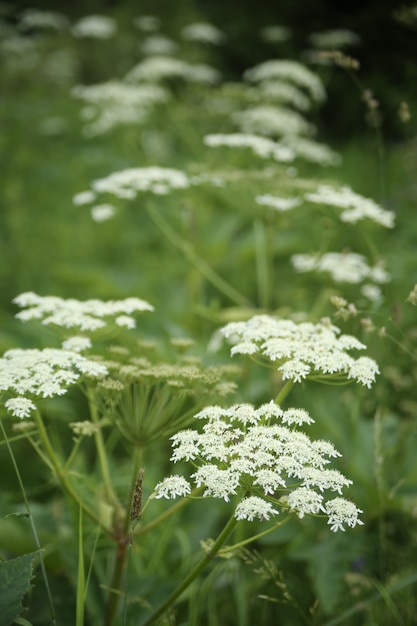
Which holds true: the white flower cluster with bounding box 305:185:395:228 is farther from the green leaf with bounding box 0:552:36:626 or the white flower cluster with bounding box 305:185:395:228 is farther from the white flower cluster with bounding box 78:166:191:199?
the green leaf with bounding box 0:552:36:626

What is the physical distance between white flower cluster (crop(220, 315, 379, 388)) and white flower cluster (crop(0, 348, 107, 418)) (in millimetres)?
519

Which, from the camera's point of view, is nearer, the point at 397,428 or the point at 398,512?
the point at 398,512

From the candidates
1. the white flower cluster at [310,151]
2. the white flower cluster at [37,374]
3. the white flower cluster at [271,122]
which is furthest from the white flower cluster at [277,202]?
the white flower cluster at [271,122]

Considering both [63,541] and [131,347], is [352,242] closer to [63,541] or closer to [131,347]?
[131,347]

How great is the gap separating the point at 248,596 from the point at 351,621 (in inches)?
17.4

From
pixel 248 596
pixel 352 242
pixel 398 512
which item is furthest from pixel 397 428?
pixel 352 242

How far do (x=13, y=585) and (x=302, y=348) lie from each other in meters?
1.12

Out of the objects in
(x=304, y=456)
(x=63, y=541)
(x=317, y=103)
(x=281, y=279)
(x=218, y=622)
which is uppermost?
(x=317, y=103)

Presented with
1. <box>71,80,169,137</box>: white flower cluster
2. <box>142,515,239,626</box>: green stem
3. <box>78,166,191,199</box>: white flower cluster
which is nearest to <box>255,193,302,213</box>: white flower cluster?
<box>78,166,191,199</box>: white flower cluster

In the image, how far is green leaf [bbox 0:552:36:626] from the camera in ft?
5.88

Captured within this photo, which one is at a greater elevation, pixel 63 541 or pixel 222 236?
pixel 222 236

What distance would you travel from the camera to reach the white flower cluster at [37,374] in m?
1.95

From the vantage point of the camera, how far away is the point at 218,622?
2814mm

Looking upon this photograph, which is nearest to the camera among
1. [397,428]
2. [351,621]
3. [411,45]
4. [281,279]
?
[351,621]
